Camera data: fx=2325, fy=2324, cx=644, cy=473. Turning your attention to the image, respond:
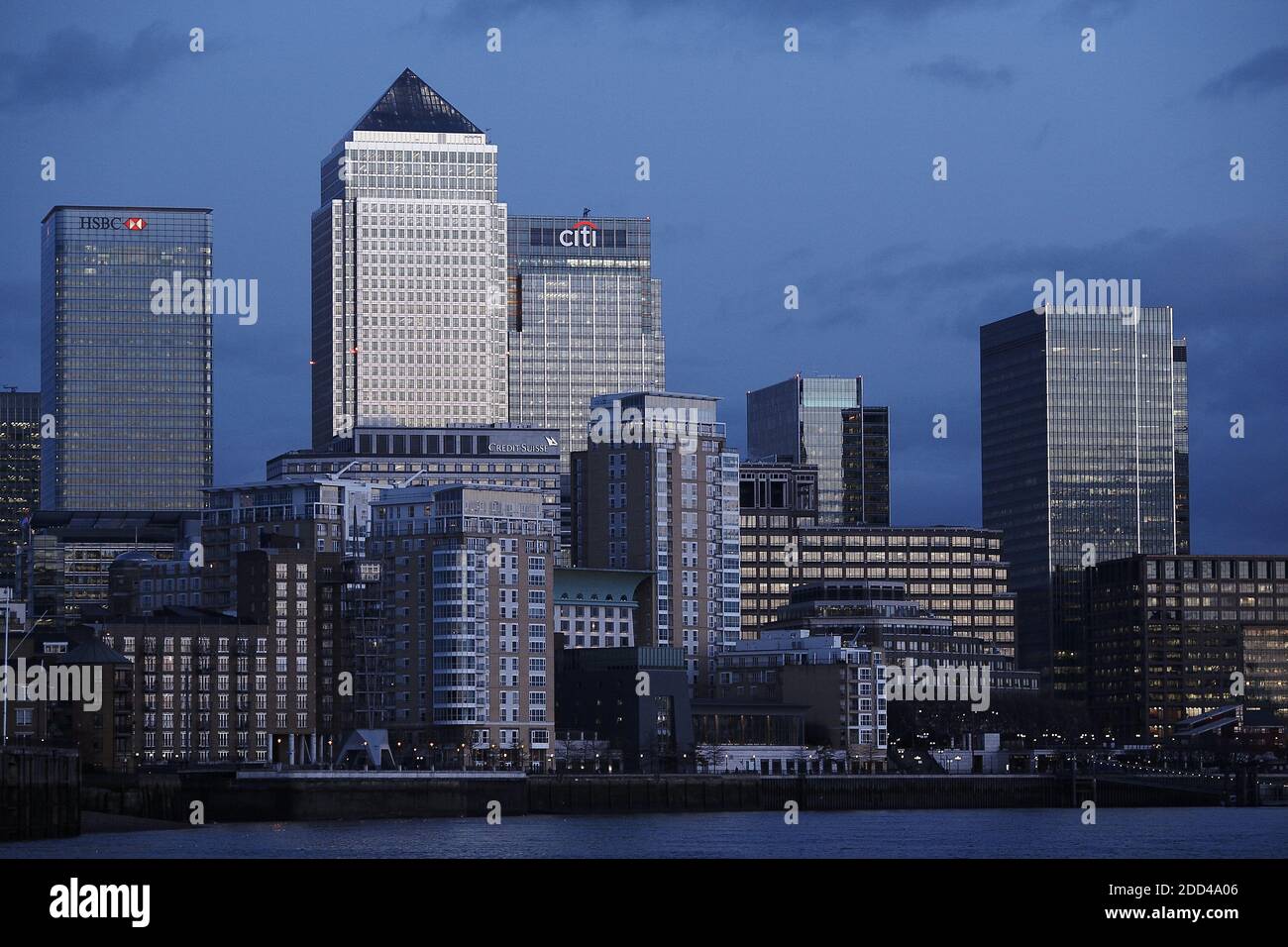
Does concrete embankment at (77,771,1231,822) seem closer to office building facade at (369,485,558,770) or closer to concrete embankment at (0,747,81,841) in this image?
office building facade at (369,485,558,770)

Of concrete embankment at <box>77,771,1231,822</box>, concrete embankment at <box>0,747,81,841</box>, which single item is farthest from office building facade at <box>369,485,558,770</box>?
concrete embankment at <box>0,747,81,841</box>

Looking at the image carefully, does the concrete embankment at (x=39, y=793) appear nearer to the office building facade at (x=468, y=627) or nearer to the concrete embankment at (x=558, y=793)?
the concrete embankment at (x=558, y=793)

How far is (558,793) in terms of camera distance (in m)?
174

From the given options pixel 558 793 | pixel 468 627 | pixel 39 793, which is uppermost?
pixel 468 627

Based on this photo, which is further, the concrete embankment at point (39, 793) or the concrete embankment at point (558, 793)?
the concrete embankment at point (558, 793)

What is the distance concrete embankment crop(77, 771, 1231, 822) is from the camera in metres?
154

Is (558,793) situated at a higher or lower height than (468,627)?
lower

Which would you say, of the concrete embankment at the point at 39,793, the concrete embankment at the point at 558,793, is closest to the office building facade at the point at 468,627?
the concrete embankment at the point at 558,793

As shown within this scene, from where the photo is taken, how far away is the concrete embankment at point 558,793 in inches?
6063

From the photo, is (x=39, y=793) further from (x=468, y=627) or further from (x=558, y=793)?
(x=468, y=627)

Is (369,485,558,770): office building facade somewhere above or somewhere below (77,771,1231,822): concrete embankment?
above

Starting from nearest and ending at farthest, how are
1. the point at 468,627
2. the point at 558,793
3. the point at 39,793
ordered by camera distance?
the point at 39,793
the point at 558,793
the point at 468,627

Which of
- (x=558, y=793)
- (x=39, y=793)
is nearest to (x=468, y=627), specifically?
(x=558, y=793)
